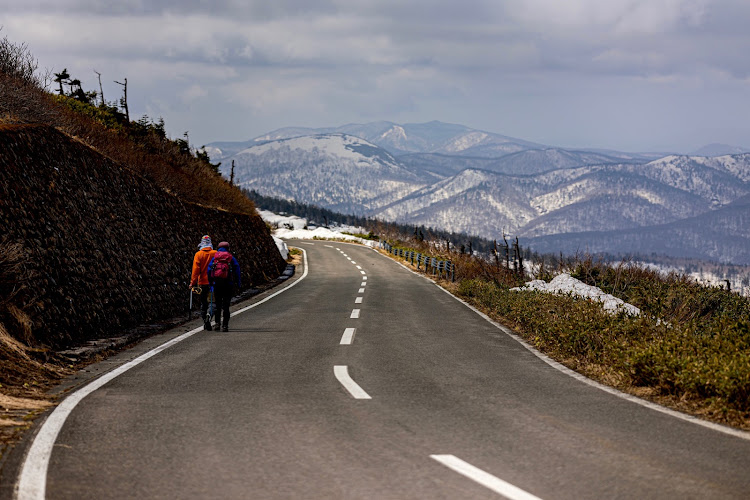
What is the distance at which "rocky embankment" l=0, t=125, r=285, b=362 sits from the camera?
987cm

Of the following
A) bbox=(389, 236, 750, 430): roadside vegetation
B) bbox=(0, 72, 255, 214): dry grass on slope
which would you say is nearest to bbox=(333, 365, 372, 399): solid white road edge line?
bbox=(389, 236, 750, 430): roadside vegetation

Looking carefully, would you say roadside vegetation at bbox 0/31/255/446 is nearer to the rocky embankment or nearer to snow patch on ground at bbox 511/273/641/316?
the rocky embankment

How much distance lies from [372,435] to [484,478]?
127cm

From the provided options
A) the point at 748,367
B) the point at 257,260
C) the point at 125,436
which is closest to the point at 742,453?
the point at 748,367

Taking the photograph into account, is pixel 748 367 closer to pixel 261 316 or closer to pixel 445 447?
pixel 445 447

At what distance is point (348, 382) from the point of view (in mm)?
7672

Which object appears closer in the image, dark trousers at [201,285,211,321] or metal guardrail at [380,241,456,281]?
dark trousers at [201,285,211,321]

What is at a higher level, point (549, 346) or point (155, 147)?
point (155, 147)

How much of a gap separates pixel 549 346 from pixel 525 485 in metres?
7.24

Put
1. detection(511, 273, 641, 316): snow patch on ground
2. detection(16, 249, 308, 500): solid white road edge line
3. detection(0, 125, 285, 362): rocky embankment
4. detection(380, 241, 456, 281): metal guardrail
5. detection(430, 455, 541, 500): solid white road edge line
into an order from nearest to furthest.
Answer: detection(430, 455, 541, 500): solid white road edge line < detection(16, 249, 308, 500): solid white road edge line < detection(0, 125, 285, 362): rocky embankment < detection(511, 273, 641, 316): snow patch on ground < detection(380, 241, 456, 281): metal guardrail

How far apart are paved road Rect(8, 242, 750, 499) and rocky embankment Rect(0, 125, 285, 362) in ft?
6.73

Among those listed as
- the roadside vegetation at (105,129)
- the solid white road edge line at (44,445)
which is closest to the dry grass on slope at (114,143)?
the roadside vegetation at (105,129)

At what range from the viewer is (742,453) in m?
5.02

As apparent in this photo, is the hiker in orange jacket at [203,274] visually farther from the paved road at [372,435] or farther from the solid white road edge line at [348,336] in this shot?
the paved road at [372,435]
